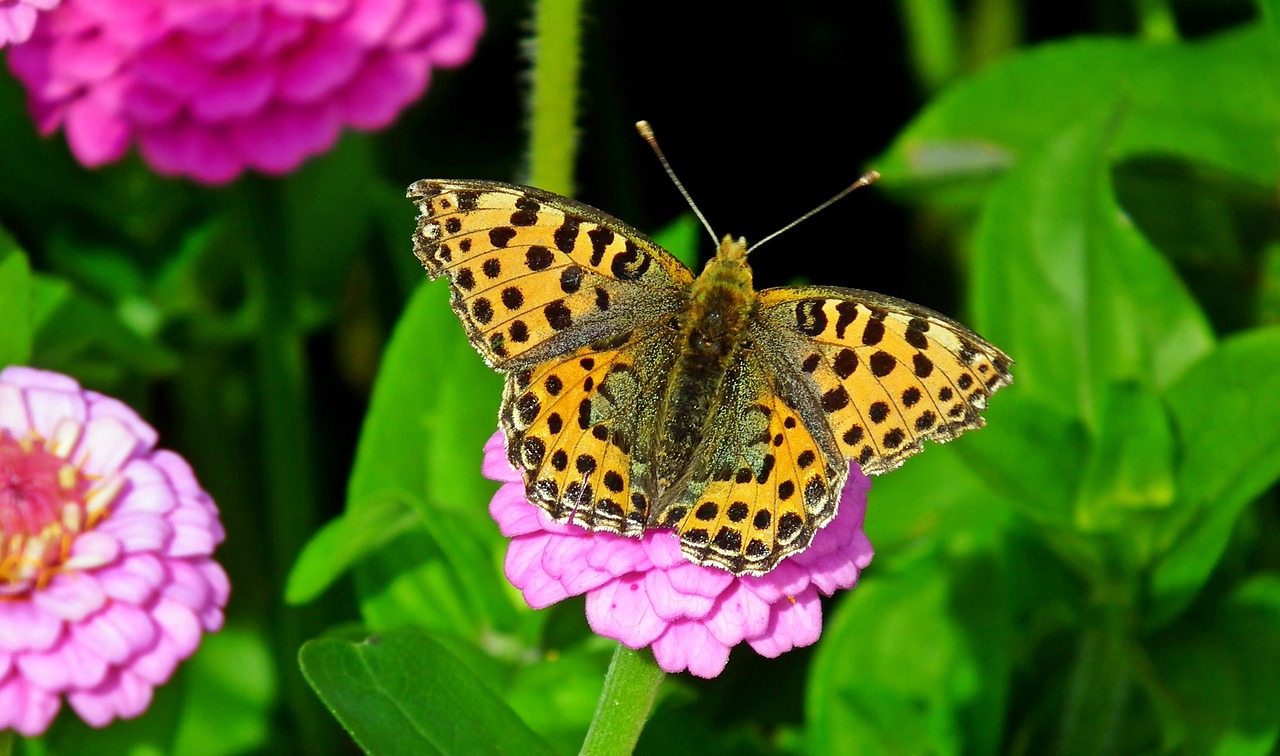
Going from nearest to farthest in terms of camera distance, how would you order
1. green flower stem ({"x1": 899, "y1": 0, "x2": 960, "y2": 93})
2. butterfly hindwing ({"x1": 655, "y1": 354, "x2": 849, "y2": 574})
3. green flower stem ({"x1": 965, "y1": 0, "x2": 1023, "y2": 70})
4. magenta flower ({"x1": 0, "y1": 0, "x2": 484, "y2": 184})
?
butterfly hindwing ({"x1": 655, "y1": 354, "x2": 849, "y2": 574})
magenta flower ({"x1": 0, "y1": 0, "x2": 484, "y2": 184})
green flower stem ({"x1": 899, "y1": 0, "x2": 960, "y2": 93})
green flower stem ({"x1": 965, "y1": 0, "x2": 1023, "y2": 70})

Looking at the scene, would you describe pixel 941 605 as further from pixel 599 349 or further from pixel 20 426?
pixel 20 426

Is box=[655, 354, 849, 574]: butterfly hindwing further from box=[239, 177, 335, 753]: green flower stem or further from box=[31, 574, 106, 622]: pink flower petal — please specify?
box=[239, 177, 335, 753]: green flower stem

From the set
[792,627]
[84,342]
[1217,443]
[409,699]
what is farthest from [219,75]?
[1217,443]

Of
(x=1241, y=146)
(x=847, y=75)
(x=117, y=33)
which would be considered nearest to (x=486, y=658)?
(x=117, y=33)

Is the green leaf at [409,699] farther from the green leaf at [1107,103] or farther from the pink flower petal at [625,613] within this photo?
the green leaf at [1107,103]

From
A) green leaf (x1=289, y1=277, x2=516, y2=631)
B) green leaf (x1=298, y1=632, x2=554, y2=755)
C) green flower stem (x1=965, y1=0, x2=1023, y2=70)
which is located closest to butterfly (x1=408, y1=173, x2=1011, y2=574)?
green leaf (x1=298, y1=632, x2=554, y2=755)

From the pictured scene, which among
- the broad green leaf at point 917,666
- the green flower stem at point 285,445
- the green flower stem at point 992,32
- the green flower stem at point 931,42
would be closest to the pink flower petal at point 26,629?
the green flower stem at point 285,445
